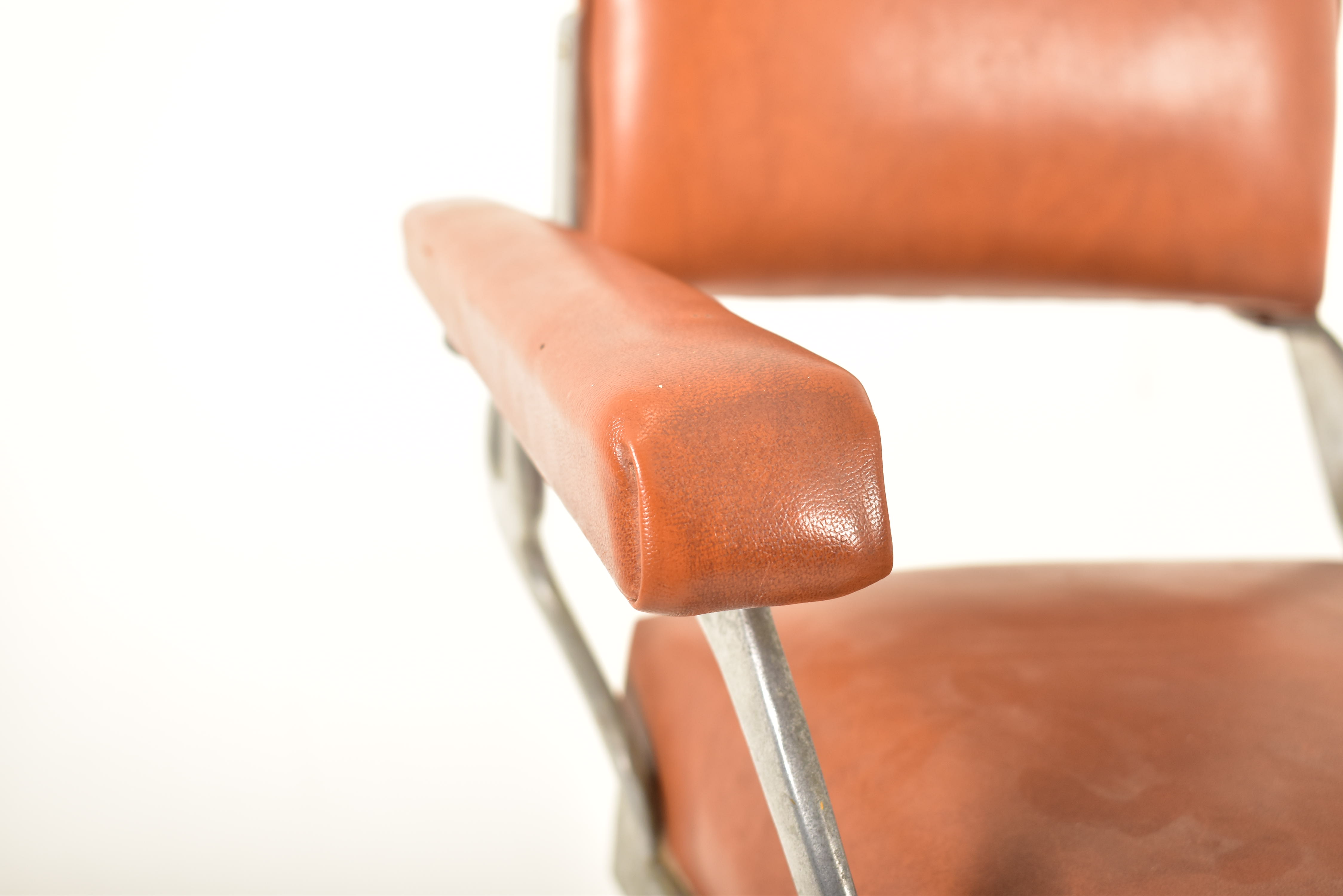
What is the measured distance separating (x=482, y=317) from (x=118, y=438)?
59 cm

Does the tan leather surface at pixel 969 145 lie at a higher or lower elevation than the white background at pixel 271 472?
higher

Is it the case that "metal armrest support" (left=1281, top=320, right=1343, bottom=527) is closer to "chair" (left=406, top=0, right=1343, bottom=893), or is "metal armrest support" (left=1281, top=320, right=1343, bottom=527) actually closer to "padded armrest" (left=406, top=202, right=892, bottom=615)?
"chair" (left=406, top=0, right=1343, bottom=893)

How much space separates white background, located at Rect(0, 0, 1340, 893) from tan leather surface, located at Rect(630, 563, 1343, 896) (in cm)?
42

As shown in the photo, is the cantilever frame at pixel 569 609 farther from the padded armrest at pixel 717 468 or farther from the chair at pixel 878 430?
the padded armrest at pixel 717 468

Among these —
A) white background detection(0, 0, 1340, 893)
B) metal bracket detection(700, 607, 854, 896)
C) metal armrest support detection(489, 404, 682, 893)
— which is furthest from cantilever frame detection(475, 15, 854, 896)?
white background detection(0, 0, 1340, 893)

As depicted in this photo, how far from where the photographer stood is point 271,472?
2.80 ft

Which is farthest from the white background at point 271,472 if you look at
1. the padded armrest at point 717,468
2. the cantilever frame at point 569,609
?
the padded armrest at point 717,468

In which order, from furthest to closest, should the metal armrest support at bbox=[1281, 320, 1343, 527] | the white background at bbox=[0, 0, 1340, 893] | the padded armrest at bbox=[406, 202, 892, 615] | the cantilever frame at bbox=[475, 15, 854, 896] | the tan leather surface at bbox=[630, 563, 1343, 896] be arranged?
1. the white background at bbox=[0, 0, 1340, 893]
2. the metal armrest support at bbox=[1281, 320, 1343, 527]
3. the cantilever frame at bbox=[475, 15, 854, 896]
4. the tan leather surface at bbox=[630, 563, 1343, 896]
5. the padded armrest at bbox=[406, 202, 892, 615]

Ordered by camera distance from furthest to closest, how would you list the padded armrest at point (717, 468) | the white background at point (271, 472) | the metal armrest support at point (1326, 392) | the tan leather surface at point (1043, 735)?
the white background at point (271, 472), the metal armrest support at point (1326, 392), the tan leather surface at point (1043, 735), the padded armrest at point (717, 468)

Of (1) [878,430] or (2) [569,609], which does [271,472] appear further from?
(1) [878,430]

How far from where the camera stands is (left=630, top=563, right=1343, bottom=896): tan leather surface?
31 centimetres

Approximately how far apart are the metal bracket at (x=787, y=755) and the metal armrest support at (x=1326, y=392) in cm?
44

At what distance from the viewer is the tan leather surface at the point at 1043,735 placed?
12.3 inches

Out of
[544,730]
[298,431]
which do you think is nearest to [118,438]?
[298,431]
